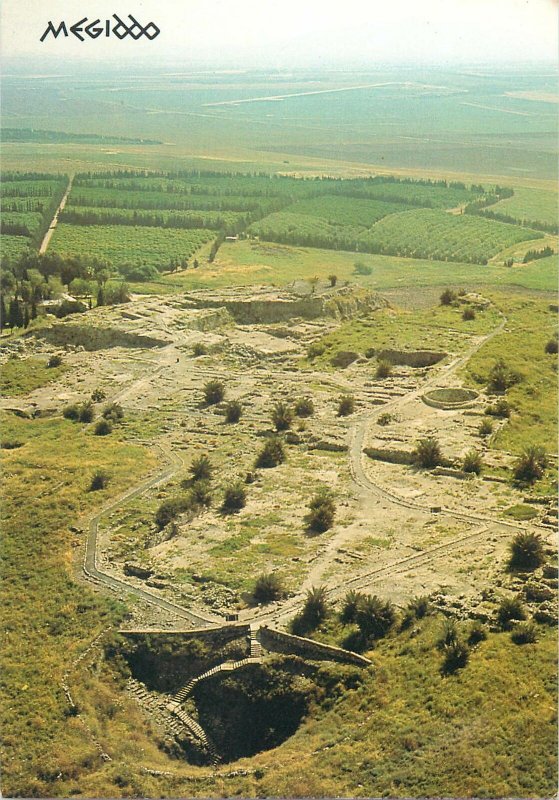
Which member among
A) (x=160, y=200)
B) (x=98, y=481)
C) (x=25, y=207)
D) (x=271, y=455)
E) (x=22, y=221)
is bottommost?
(x=271, y=455)

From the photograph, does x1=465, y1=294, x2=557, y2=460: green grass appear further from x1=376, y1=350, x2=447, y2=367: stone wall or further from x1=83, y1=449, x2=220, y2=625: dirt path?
x1=83, y1=449, x2=220, y2=625: dirt path

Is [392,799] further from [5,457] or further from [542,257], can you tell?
[542,257]

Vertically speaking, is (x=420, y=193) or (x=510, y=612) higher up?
(x=420, y=193)

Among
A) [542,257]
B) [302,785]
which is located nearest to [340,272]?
[542,257]

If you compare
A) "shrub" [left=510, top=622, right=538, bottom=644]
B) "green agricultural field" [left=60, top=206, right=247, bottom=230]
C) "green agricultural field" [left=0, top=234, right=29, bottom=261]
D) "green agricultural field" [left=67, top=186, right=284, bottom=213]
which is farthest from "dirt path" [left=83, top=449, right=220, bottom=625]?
"green agricultural field" [left=67, top=186, right=284, bottom=213]

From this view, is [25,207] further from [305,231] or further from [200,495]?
[200,495]

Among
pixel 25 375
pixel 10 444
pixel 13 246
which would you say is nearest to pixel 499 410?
pixel 10 444

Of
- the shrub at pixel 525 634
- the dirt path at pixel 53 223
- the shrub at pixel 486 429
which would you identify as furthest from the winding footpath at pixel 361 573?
the dirt path at pixel 53 223
